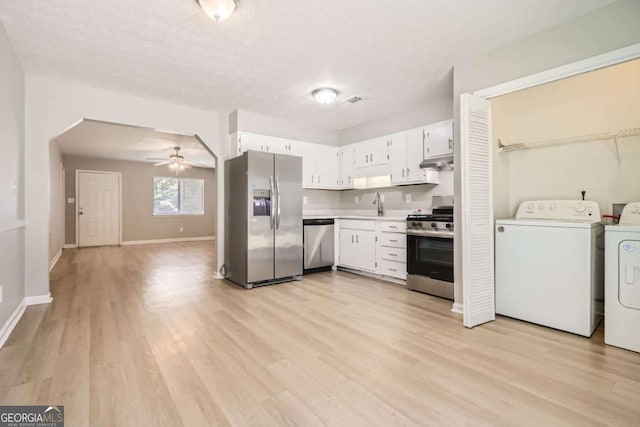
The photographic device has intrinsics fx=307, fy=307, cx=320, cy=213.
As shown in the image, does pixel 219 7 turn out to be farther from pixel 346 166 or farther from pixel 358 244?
pixel 346 166

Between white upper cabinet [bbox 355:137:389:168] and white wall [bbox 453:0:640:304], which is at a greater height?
white wall [bbox 453:0:640:304]

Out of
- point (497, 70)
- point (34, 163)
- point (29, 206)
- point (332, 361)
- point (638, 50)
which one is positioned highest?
point (497, 70)

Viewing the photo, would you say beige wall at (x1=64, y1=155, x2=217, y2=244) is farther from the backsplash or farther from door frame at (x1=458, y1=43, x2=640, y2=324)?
door frame at (x1=458, y1=43, x2=640, y2=324)

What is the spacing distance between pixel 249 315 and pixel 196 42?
253 centimetres

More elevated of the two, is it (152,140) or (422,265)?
(152,140)

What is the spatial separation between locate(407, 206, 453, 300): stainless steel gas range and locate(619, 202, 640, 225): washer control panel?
138 cm

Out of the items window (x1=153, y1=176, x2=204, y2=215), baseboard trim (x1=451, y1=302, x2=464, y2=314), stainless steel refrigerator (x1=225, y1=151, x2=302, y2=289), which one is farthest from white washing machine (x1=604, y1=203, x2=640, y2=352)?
window (x1=153, y1=176, x2=204, y2=215)

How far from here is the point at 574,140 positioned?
298 cm

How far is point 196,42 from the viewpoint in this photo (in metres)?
2.67

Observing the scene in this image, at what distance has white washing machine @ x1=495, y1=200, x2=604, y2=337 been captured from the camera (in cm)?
247

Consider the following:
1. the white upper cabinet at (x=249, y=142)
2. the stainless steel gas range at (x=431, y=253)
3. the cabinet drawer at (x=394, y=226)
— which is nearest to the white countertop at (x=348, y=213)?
the cabinet drawer at (x=394, y=226)

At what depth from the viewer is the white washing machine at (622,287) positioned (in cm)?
220

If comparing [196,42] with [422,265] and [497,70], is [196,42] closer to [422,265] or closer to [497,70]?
[497,70]

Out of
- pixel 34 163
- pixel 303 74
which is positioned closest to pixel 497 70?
pixel 303 74
